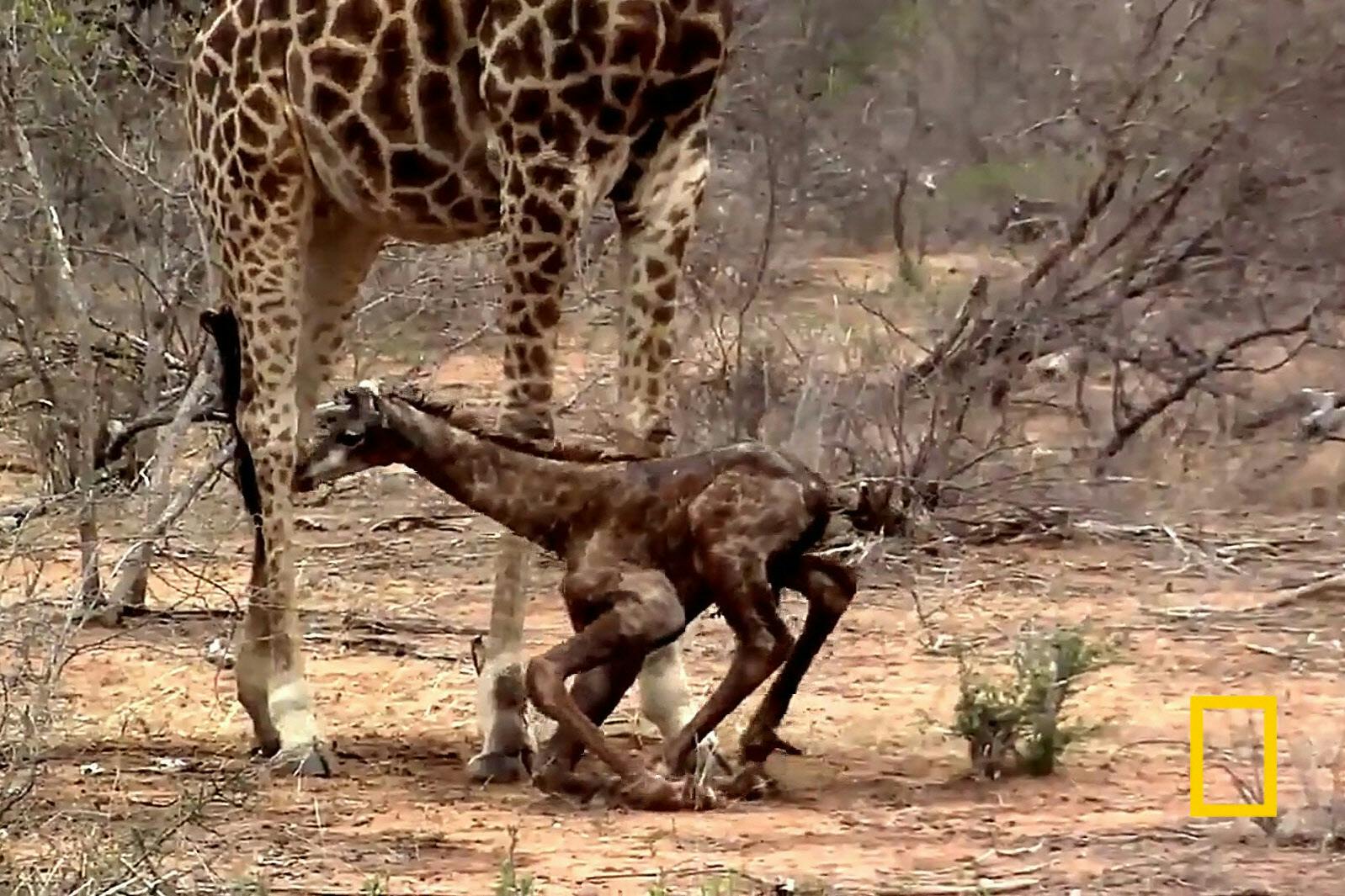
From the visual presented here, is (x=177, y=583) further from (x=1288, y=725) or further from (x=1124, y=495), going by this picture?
(x=1288, y=725)

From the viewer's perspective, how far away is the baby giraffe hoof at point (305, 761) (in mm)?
6723

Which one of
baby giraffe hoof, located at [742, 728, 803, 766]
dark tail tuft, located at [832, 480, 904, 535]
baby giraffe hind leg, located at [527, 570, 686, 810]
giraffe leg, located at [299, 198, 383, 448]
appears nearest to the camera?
baby giraffe hind leg, located at [527, 570, 686, 810]

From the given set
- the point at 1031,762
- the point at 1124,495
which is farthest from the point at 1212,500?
the point at 1031,762

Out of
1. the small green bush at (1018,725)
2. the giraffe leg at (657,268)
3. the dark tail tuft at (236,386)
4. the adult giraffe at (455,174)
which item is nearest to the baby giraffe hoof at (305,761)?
the adult giraffe at (455,174)

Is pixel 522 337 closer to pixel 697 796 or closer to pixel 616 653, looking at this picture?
pixel 616 653

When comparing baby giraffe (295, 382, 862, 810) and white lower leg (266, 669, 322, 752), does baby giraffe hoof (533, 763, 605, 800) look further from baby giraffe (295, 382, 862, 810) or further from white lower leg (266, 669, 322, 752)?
white lower leg (266, 669, 322, 752)

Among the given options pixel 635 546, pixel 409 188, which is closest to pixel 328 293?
pixel 409 188

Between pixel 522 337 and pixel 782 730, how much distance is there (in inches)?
57.1

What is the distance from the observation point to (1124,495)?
10.4m

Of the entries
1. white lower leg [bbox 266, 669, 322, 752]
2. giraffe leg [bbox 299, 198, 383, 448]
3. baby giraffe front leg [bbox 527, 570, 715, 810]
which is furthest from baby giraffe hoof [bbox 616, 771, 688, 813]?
giraffe leg [bbox 299, 198, 383, 448]

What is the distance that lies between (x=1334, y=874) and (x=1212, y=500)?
5.49m

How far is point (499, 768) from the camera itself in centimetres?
659

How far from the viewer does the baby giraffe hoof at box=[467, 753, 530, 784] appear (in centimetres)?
658

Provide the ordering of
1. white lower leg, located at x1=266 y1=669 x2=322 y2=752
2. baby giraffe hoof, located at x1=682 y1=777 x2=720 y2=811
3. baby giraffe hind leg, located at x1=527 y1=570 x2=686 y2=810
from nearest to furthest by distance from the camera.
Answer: baby giraffe hind leg, located at x1=527 y1=570 x2=686 y2=810, baby giraffe hoof, located at x1=682 y1=777 x2=720 y2=811, white lower leg, located at x1=266 y1=669 x2=322 y2=752
